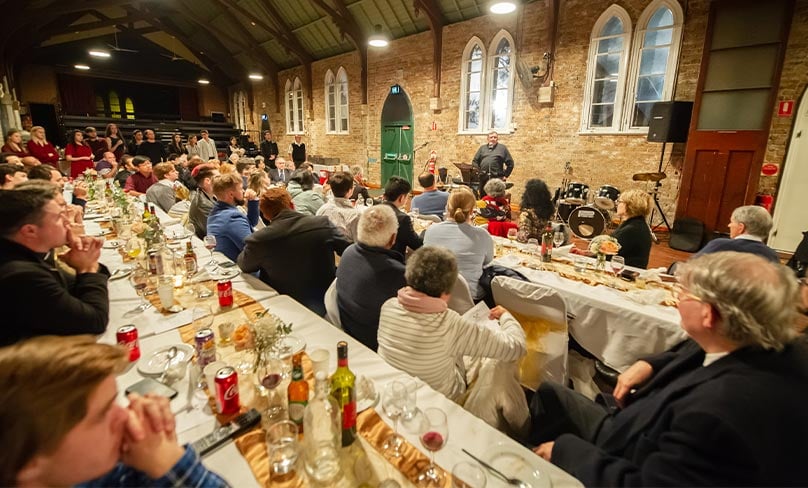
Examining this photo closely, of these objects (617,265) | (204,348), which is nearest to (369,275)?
(204,348)

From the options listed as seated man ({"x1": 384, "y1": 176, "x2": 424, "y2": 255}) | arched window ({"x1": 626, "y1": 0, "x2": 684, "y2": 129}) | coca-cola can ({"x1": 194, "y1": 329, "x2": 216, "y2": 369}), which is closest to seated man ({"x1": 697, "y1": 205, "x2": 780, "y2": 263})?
seated man ({"x1": 384, "y1": 176, "x2": 424, "y2": 255})

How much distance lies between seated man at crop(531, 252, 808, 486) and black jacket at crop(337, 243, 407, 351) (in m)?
1.02

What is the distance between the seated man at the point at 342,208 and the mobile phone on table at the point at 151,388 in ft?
8.30

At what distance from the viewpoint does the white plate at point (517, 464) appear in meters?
1.02

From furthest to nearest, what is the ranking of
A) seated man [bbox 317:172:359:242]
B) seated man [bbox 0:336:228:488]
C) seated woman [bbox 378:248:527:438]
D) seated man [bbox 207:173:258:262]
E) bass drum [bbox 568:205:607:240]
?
bass drum [bbox 568:205:607:240] < seated man [bbox 317:172:359:242] < seated man [bbox 207:173:258:262] < seated woman [bbox 378:248:527:438] < seated man [bbox 0:336:228:488]

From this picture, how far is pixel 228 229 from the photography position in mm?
3148

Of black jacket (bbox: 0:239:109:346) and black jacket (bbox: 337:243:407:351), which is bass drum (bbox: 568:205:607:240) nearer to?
black jacket (bbox: 337:243:407:351)

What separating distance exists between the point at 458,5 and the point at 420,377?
9227 mm

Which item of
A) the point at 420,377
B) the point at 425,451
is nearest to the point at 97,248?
the point at 420,377

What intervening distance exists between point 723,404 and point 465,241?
1.96 meters

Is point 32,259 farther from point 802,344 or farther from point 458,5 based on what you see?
point 458,5

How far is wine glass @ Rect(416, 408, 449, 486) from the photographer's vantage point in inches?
41.1

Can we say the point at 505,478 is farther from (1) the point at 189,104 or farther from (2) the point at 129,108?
(2) the point at 129,108

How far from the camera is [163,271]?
2588 mm
